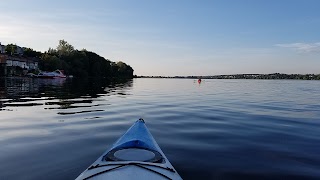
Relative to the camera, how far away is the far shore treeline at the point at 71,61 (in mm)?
94812

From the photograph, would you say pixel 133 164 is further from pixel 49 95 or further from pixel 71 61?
pixel 71 61

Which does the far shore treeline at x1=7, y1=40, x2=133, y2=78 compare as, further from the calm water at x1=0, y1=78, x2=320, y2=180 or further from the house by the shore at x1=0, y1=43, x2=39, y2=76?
the calm water at x1=0, y1=78, x2=320, y2=180

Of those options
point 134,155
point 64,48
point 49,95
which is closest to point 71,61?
point 64,48

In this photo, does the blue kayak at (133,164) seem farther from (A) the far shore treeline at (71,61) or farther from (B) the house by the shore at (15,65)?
(A) the far shore treeline at (71,61)

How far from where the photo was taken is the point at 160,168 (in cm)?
487

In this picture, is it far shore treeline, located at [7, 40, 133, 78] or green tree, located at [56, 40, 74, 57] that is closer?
far shore treeline, located at [7, 40, 133, 78]

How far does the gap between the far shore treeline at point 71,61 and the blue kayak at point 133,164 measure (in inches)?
3649

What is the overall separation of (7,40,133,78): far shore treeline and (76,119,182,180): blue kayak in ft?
304

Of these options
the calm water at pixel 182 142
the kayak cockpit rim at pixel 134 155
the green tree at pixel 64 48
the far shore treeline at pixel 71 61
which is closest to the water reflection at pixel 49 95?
the calm water at pixel 182 142

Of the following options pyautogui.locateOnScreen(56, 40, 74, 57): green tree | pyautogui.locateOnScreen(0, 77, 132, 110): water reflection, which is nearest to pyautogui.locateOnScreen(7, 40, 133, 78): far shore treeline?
pyautogui.locateOnScreen(56, 40, 74, 57): green tree

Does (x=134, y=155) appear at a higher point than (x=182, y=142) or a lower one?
higher

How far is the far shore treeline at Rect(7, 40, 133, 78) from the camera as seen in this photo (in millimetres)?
94812

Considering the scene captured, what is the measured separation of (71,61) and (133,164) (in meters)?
106

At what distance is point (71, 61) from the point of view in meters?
106
